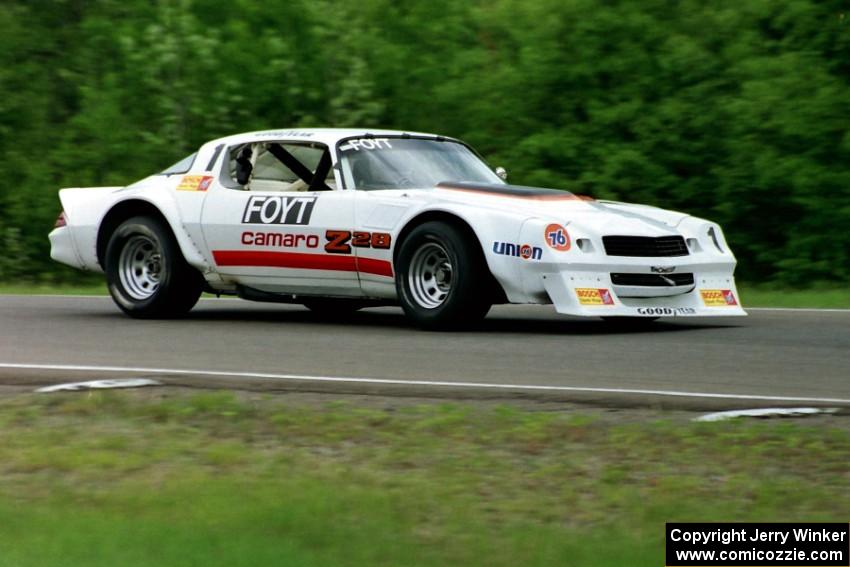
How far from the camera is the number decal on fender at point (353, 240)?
34.4 ft

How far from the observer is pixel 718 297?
10.7 m

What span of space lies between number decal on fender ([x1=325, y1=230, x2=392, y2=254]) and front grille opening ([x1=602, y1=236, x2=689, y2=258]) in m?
1.57

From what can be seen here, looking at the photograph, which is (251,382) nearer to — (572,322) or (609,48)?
(572,322)

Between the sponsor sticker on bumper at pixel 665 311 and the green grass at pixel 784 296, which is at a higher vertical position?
the sponsor sticker on bumper at pixel 665 311

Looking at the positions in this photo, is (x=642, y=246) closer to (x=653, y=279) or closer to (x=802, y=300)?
(x=653, y=279)

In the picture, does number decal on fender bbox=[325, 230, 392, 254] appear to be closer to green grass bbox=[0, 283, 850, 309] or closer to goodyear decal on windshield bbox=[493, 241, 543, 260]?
goodyear decal on windshield bbox=[493, 241, 543, 260]

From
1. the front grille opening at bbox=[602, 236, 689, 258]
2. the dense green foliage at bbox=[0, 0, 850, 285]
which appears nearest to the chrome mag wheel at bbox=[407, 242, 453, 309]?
the front grille opening at bbox=[602, 236, 689, 258]

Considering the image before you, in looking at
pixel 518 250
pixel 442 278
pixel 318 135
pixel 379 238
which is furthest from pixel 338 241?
pixel 518 250

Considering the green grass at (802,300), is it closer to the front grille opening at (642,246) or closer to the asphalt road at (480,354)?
the asphalt road at (480,354)

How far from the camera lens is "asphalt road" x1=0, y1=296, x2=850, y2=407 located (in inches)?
303

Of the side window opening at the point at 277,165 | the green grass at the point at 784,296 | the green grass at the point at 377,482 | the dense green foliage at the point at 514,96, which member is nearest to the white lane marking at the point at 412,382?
the green grass at the point at 377,482

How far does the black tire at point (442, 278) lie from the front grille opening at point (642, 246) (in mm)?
858
